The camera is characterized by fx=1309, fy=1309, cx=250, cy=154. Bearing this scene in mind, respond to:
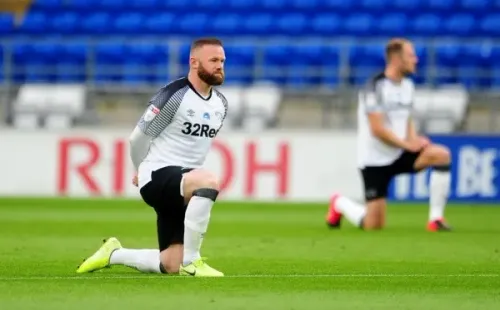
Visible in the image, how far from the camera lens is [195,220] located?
331 inches

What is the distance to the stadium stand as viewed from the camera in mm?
22344

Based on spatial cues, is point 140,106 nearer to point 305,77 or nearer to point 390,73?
point 305,77

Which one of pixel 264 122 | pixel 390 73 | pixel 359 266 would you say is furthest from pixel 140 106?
pixel 359 266

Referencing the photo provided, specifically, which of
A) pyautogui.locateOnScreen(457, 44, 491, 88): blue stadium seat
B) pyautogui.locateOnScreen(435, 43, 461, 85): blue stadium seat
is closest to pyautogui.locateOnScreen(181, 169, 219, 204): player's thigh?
pyautogui.locateOnScreen(435, 43, 461, 85): blue stadium seat

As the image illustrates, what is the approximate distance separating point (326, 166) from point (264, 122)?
1.30m

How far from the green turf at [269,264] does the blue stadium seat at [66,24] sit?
8.04 m

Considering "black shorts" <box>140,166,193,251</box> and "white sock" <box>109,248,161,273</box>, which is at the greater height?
"black shorts" <box>140,166,193,251</box>

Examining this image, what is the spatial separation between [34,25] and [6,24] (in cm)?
52

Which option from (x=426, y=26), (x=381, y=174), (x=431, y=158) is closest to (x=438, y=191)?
(x=431, y=158)

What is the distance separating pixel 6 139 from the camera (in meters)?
20.5

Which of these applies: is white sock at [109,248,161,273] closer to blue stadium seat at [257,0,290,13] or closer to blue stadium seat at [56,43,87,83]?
blue stadium seat at [56,43,87,83]

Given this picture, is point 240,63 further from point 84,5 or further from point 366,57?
point 84,5

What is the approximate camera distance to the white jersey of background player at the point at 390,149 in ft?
45.5

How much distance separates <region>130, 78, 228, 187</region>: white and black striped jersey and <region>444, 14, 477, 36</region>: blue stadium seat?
15.5 metres
